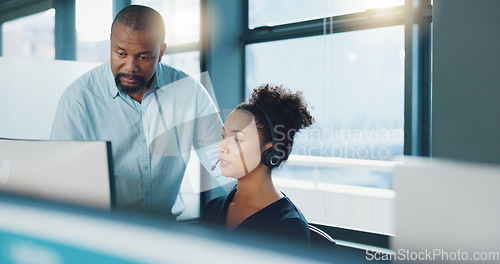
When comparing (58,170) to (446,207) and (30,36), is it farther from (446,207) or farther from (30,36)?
(30,36)

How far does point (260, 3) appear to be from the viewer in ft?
9.11

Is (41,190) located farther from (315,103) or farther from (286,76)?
(286,76)

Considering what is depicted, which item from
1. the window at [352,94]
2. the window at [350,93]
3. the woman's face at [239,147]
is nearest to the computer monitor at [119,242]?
the woman's face at [239,147]

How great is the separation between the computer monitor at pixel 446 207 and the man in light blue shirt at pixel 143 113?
45.7 inches

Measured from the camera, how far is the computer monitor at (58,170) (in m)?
0.67

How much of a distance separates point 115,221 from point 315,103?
81.4 inches

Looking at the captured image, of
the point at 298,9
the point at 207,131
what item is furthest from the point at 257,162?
the point at 298,9

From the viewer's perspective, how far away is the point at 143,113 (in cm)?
179

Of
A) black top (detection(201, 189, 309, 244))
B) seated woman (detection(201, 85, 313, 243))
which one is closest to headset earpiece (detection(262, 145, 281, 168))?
seated woman (detection(201, 85, 313, 243))

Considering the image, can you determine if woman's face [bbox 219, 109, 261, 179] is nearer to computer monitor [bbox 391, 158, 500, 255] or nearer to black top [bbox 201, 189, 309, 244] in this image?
black top [bbox 201, 189, 309, 244]

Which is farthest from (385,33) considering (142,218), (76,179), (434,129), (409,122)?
(142,218)

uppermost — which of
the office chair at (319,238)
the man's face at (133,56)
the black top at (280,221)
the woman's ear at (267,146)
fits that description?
the man's face at (133,56)

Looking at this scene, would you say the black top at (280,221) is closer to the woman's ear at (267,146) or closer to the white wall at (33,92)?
the woman's ear at (267,146)

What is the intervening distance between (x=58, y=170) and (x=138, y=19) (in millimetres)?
1031
